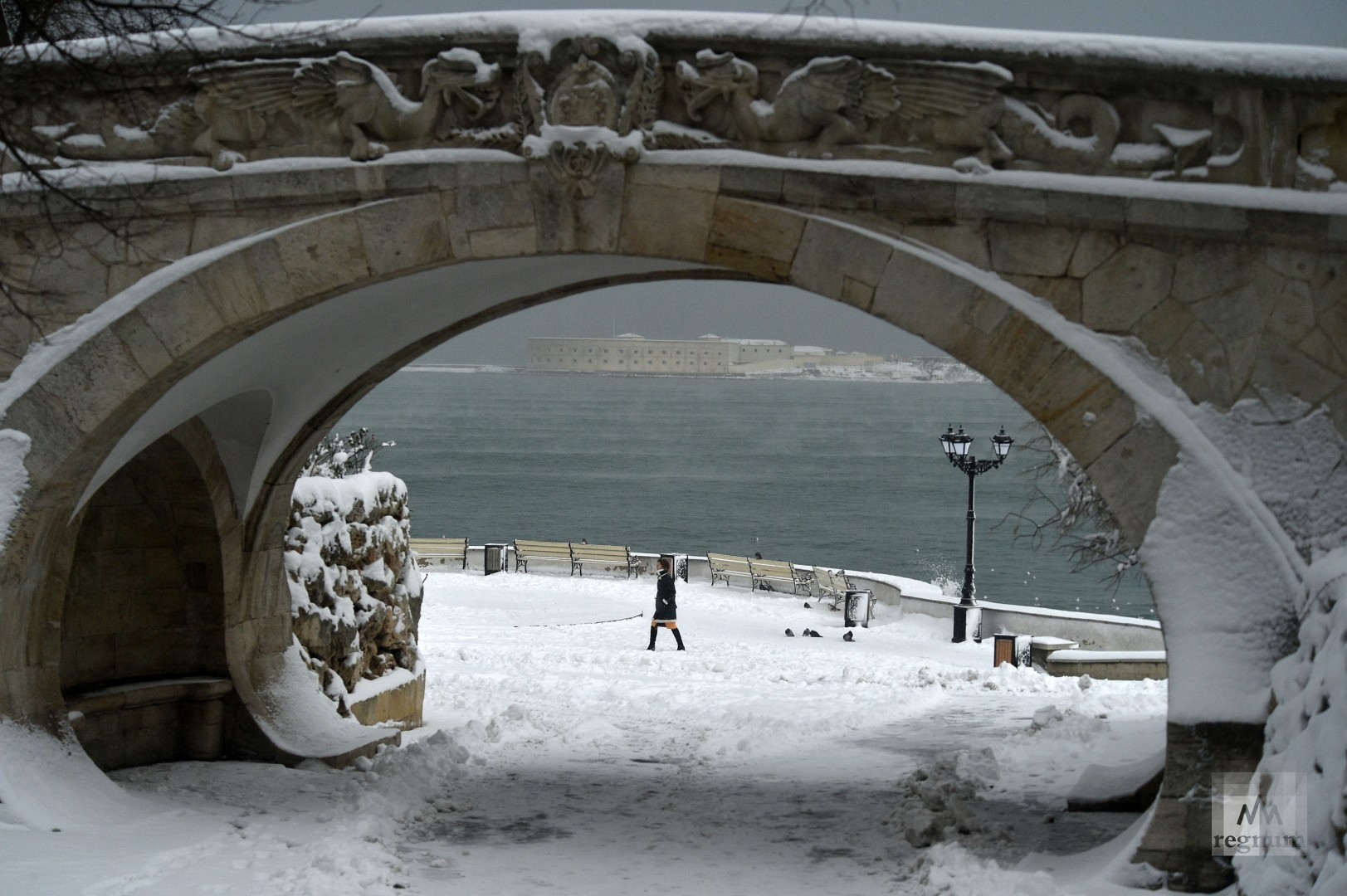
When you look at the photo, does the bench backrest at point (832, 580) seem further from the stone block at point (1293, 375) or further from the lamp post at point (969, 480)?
Answer: the stone block at point (1293, 375)

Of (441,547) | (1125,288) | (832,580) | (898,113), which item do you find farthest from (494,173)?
(441,547)

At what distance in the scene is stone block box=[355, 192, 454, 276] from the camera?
6.43m

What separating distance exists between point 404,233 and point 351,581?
4.50 meters

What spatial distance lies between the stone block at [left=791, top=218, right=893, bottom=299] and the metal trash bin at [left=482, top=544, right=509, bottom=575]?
Result: 2134cm

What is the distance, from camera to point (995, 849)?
635 centimetres

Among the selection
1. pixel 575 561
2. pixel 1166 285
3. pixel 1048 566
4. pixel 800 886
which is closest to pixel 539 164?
pixel 1166 285

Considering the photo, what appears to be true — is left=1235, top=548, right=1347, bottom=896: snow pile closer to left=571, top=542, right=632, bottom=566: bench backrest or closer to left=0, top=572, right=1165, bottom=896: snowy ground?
left=0, top=572, right=1165, bottom=896: snowy ground

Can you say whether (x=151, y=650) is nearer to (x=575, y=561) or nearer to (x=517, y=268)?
(x=517, y=268)

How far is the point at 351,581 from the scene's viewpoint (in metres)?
10.3

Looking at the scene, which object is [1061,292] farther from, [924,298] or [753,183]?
[753,183]

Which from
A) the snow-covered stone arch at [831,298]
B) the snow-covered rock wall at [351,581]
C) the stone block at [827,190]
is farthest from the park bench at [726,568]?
the stone block at [827,190]

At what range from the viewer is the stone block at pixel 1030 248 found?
5.95m

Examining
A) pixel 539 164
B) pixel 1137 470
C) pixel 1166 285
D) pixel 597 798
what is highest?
pixel 539 164

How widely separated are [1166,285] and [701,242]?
2.02m
